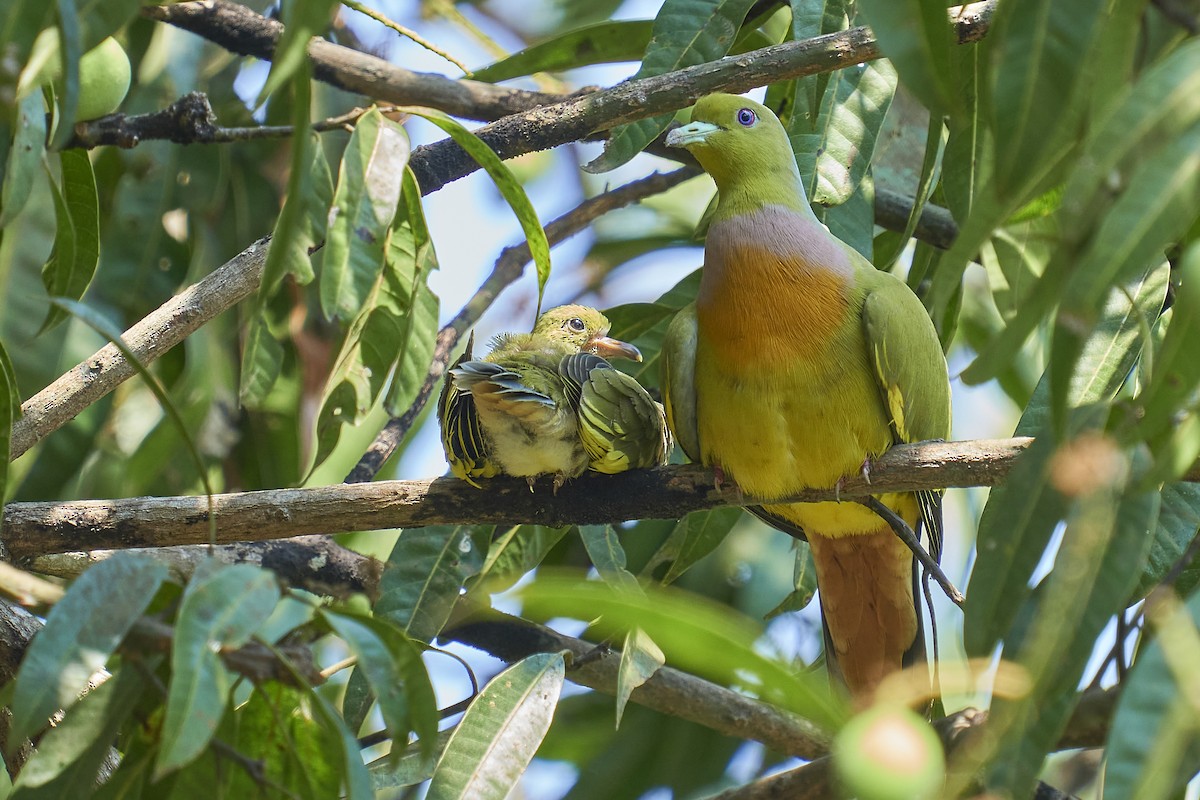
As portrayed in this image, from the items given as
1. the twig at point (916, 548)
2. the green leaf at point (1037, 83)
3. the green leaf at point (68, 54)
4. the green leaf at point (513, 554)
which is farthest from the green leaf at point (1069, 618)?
the green leaf at point (513, 554)

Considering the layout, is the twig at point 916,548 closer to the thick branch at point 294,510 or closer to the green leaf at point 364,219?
the thick branch at point 294,510

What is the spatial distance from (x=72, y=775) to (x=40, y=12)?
3.45 ft

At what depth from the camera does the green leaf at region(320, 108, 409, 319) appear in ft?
7.55

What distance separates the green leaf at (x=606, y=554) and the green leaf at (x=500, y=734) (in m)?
0.65

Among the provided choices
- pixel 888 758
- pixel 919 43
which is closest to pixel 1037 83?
pixel 919 43

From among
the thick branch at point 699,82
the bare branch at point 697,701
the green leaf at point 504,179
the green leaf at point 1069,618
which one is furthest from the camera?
the bare branch at point 697,701

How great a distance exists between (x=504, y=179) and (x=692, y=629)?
1321 mm

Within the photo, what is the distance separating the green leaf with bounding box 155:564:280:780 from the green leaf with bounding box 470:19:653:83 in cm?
269

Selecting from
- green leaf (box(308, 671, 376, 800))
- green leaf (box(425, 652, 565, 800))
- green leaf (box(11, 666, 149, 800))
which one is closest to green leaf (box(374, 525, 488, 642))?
green leaf (box(425, 652, 565, 800))

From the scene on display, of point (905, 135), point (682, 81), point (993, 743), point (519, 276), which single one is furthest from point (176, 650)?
point (905, 135)

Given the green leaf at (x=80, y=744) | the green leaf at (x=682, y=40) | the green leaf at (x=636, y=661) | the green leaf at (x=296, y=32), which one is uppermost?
the green leaf at (x=682, y=40)

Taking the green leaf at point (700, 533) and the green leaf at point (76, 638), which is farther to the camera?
the green leaf at point (700, 533)

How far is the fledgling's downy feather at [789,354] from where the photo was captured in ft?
9.98

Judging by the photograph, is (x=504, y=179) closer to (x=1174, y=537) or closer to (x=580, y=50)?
(x=1174, y=537)
